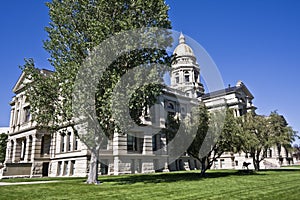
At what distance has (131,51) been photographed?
18594 mm

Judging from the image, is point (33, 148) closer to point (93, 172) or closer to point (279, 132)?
point (93, 172)

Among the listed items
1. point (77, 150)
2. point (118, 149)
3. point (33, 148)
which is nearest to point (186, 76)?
point (118, 149)

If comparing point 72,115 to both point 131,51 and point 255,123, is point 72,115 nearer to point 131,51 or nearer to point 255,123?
point 131,51

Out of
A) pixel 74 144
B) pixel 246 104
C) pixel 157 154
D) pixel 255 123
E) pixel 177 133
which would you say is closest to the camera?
pixel 177 133

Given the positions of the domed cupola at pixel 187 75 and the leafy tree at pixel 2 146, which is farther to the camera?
the domed cupola at pixel 187 75

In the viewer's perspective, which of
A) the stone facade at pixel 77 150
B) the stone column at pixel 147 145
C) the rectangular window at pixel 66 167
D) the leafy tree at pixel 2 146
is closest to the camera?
the stone facade at pixel 77 150

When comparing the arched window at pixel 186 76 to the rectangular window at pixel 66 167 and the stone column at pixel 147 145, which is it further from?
the rectangular window at pixel 66 167

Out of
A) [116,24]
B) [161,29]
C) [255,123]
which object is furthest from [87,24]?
[255,123]

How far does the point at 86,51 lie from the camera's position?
19.8m

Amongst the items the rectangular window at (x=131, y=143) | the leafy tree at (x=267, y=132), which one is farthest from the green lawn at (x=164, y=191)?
the leafy tree at (x=267, y=132)

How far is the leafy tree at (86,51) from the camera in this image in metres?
18.3

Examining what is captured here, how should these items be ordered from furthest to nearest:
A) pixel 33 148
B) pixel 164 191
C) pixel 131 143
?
pixel 33 148
pixel 131 143
pixel 164 191

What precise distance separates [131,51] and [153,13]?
148 inches

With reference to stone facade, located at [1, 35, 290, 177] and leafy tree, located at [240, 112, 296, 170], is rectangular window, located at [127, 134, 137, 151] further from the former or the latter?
leafy tree, located at [240, 112, 296, 170]
